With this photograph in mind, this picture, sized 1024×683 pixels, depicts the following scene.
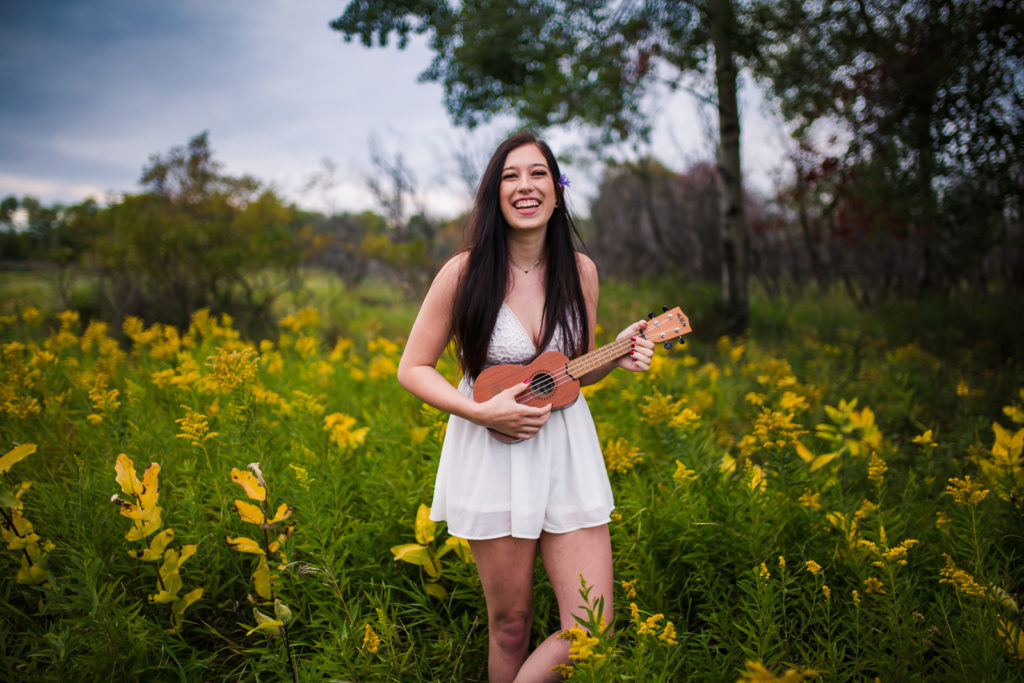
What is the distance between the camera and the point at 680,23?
7.02 m

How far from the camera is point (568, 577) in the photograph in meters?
1.61

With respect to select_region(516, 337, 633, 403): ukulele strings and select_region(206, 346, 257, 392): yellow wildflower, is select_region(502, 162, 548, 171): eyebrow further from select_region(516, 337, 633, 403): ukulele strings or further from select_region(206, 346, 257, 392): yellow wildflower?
select_region(206, 346, 257, 392): yellow wildflower

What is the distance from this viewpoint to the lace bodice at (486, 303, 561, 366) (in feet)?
5.63

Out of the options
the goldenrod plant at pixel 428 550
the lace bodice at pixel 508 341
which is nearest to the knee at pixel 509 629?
the goldenrod plant at pixel 428 550

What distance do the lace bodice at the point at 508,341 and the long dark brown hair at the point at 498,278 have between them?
1.1 inches

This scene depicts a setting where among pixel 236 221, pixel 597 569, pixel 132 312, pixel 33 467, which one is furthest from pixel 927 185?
pixel 132 312

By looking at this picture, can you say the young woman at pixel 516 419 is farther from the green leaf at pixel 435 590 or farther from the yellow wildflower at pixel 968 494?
the yellow wildflower at pixel 968 494

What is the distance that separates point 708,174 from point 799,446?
11.2 metres

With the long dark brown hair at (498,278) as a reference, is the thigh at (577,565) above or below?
below

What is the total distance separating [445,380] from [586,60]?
6244 millimetres

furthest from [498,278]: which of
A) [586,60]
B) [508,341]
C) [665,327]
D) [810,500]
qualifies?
[586,60]

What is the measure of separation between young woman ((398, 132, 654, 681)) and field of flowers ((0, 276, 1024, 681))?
0.22m

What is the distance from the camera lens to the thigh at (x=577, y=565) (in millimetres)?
1591

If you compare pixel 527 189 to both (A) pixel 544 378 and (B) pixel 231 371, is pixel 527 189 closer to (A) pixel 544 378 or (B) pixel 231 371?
(A) pixel 544 378
